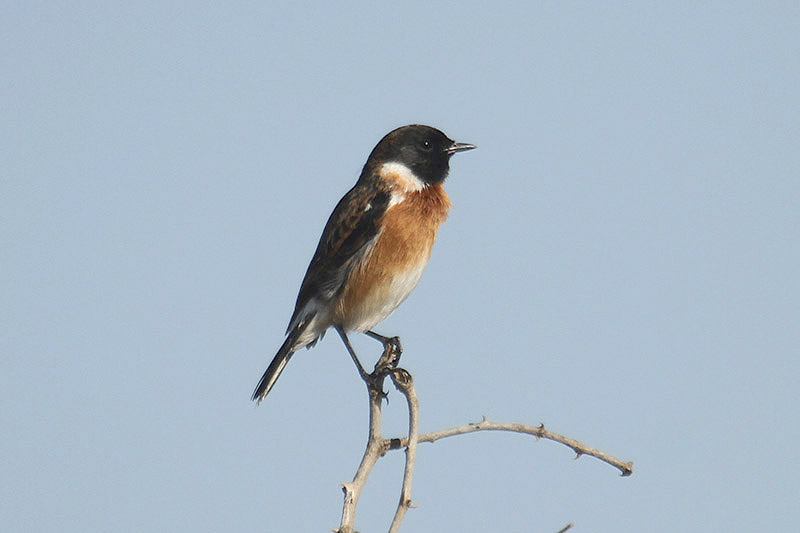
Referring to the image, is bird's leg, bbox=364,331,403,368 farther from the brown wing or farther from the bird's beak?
the bird's beak

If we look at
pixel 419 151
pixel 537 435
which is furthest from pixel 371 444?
pixel 419 151

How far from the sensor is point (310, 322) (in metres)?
7.88

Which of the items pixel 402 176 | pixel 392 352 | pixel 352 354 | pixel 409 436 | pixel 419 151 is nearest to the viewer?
pixel 409 436

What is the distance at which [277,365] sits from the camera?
767 centimetres

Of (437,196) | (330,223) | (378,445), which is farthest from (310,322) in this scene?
(378,445)

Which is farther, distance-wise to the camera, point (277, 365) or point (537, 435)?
point (277, 365)

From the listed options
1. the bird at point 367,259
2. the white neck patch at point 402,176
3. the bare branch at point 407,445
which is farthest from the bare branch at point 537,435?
the white neck patch at point 402,176

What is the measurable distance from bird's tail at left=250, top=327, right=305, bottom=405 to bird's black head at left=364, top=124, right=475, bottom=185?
1665mm

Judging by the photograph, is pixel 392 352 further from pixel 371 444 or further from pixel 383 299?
pixel 371 444

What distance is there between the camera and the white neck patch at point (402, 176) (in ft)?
26.5

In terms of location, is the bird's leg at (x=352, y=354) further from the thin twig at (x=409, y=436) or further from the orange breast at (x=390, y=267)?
the thin twig at (x=409, y=436)

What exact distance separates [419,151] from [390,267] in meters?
1.28

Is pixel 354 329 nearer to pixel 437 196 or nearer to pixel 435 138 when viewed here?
pixel 437 196

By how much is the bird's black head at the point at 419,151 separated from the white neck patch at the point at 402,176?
38 millimetres
